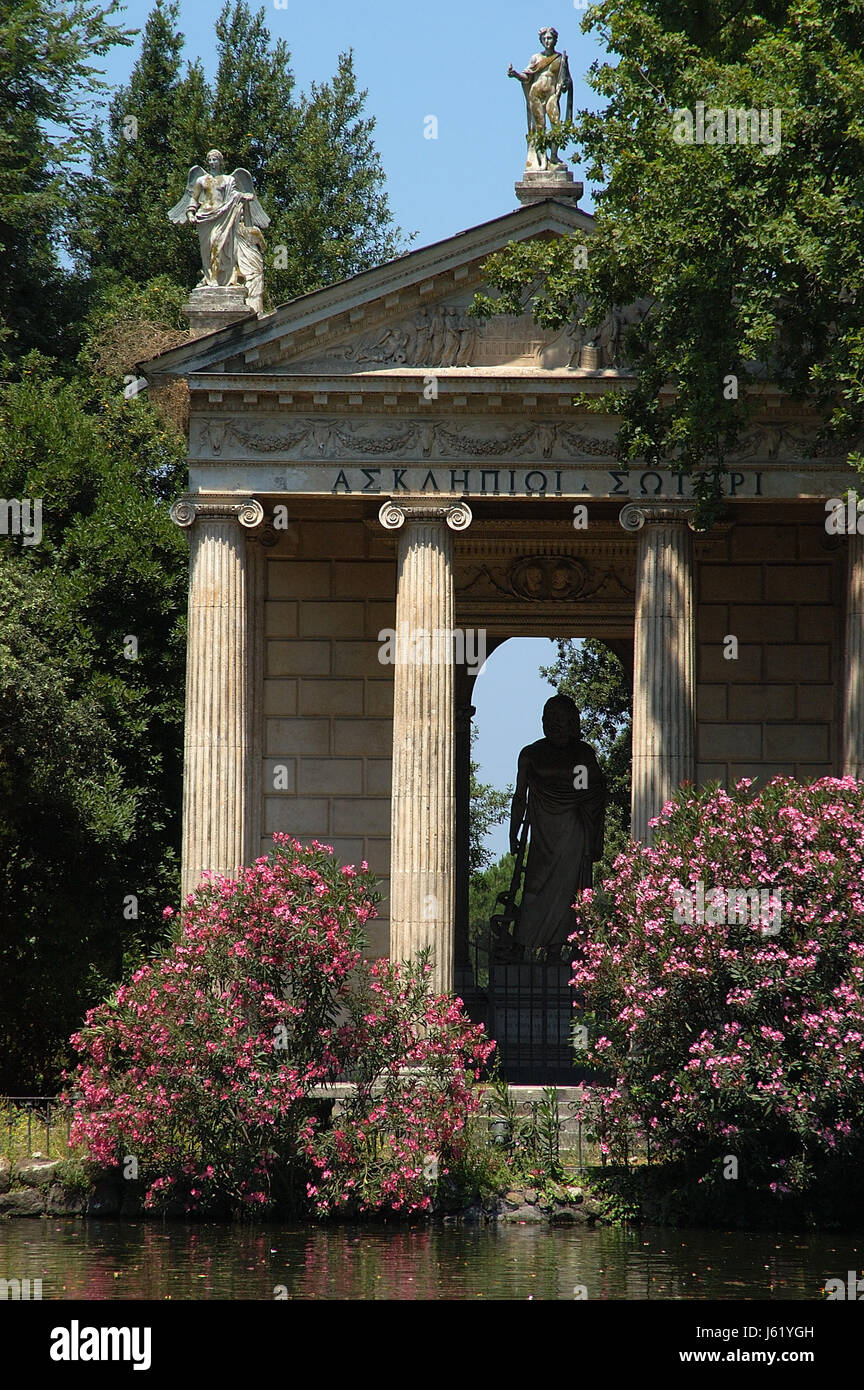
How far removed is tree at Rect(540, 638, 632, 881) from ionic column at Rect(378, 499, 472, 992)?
22536 mm

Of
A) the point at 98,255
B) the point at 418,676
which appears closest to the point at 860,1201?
the point at 418,676

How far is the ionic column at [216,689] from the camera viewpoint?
2878 centimetres

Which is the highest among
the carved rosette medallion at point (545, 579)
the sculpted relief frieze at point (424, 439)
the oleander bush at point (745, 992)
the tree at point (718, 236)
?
the tree at point (718, 236)

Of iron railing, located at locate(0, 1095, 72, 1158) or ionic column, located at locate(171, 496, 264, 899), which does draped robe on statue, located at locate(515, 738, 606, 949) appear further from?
iron railing, located at locate(0, 1095, 72, 1158)

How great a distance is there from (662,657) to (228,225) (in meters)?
9.48

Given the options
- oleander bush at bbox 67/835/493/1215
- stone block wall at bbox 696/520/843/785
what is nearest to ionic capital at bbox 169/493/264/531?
oleander bush at bbox 67/835/493/1215

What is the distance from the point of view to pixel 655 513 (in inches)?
1147

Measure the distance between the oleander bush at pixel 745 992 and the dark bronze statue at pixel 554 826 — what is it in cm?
829

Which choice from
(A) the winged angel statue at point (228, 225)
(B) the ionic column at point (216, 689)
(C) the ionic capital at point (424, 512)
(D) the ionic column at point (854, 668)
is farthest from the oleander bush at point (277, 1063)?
(A) the winged angel statue at point (228, 225)

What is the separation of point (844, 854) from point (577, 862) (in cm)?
1017

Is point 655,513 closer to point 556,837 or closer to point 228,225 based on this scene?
point 556,837

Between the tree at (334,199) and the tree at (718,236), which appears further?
the tree at (334,199)

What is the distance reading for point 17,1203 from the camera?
79.1 ft

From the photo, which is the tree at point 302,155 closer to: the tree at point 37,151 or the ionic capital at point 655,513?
the tree at point 37,151
